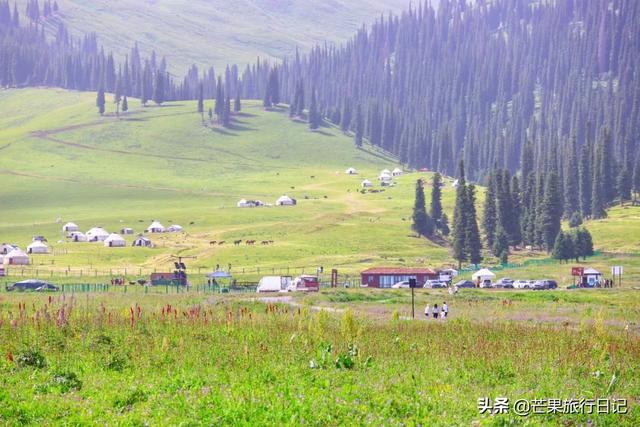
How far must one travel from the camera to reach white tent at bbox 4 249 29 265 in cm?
10025

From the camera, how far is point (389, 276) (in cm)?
8212

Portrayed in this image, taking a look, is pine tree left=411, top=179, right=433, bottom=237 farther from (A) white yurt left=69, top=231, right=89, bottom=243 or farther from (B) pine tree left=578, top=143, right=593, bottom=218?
(A) white yurt left=69, top=231, right=89, bottom=243

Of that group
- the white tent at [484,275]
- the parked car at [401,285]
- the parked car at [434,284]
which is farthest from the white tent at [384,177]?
the parked car at [434,284]

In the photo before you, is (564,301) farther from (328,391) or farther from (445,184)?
(445,184)

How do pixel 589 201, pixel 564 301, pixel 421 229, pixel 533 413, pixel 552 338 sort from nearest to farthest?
pixel 533 413
pixel 552 338
pixel 564 301
pixel 421 229
pixel 589 201

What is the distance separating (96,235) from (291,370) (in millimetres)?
Answer: 104396

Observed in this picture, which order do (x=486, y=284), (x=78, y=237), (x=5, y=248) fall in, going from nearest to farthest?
(x=486, y=284)
(x=5, y=248)
(x=78, y=237)

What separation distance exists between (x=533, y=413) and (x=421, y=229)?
341ft

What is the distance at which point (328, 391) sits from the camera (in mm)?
18250

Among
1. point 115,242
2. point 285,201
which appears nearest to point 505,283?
point 115,242

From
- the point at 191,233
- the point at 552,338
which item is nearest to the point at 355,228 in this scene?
the point at 191,233

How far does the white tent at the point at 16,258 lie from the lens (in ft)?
329

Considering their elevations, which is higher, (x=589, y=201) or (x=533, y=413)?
(x=589, y=201)

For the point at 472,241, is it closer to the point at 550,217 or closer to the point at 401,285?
the point at 550,217
